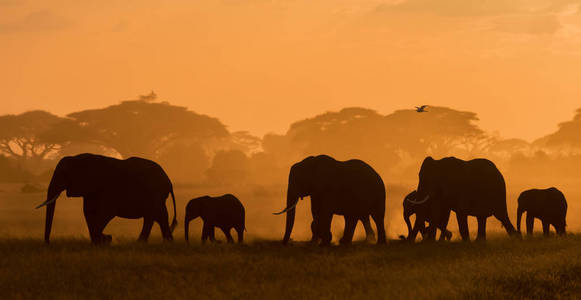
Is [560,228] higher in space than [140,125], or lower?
lower

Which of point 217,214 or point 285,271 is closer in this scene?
point 285,271

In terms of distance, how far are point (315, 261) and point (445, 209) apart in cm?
556

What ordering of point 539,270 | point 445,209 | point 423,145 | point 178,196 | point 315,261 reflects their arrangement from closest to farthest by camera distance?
point 539,270, point 315,261, point 445,209, point 178,196, point 423,145

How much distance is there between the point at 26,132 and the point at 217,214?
57243 mm

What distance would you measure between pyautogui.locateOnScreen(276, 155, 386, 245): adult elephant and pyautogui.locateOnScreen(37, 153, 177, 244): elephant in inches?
128

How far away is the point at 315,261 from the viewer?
601 inches

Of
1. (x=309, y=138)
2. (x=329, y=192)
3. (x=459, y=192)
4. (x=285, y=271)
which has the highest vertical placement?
(x=309, y=138)

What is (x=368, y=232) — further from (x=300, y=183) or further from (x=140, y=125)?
(x=140, y=125)

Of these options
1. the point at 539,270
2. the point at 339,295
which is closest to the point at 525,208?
the point at 539,270

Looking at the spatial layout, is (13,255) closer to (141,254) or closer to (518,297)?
(141,254)

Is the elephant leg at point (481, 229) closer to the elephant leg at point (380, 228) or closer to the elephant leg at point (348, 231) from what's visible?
the elephant leg at point (380, 228)

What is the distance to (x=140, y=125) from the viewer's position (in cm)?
6656

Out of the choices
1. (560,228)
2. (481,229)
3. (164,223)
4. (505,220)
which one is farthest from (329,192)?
(560,228)

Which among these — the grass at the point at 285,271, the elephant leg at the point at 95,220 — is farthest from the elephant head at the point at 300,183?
the elephant leg at the point at 95,220
